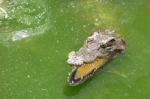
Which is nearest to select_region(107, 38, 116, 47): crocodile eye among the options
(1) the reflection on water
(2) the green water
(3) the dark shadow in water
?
(2) the green water

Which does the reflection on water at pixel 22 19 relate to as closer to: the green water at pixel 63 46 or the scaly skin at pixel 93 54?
the green water at pixel 63 46

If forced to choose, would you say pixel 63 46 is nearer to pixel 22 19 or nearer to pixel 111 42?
pixel 111 42

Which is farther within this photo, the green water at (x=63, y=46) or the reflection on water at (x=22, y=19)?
the reflection on water at (x=22, y=19)

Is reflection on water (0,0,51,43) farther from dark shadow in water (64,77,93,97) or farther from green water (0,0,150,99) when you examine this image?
dark shadow in water (64,77,93,97)

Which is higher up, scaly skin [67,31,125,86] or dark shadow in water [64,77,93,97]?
scaly skin [67,31,125,86]

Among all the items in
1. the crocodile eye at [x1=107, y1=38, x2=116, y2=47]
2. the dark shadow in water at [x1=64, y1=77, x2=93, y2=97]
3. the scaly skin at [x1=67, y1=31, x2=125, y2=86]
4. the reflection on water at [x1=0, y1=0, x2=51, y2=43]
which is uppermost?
the crocodile eye at [x1=107, y1=38, x2=116, y2=47]

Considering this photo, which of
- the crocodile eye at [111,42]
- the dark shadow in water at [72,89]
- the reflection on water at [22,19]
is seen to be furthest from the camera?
the reflection on water at [22,19]

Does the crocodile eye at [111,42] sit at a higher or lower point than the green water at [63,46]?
higher

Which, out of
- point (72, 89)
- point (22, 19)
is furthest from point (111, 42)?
point (22, 19)

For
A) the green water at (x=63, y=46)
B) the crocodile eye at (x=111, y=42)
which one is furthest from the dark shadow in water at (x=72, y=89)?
the crocodile eye at (x=111, y=42)
